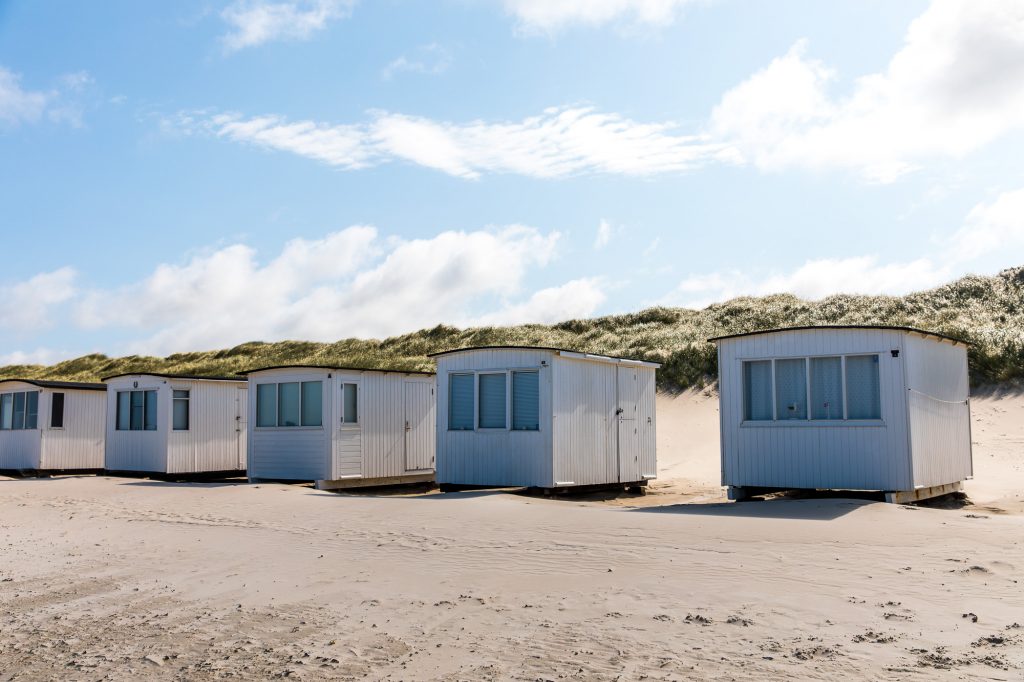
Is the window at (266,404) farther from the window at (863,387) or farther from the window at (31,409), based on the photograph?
the window at (863,387)

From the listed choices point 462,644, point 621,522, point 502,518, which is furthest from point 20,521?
point 462,644

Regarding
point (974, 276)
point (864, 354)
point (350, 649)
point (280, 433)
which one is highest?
point (974, 276)

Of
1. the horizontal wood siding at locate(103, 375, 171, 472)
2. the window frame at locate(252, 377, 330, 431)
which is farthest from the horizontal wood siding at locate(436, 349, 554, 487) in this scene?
the horizontal wood siding at locate(103, 375, 171, 472)

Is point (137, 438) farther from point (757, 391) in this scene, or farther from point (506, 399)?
point (757, 391)

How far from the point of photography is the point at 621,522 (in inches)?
449

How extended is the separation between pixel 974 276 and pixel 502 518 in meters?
34.5

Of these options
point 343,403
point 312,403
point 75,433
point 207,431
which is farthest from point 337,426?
point 75,433

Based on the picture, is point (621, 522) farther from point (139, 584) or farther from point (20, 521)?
point (20, 521)

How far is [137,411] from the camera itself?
71.1 feet

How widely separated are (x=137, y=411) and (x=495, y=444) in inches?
391

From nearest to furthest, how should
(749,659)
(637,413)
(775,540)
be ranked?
(749,659) < (775,540) < (637,413)

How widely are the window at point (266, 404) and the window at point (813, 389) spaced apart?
30.8ft

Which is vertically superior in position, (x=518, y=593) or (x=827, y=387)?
(x=827, y=387)

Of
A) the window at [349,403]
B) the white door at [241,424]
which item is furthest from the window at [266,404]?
the white door at [241,424]
